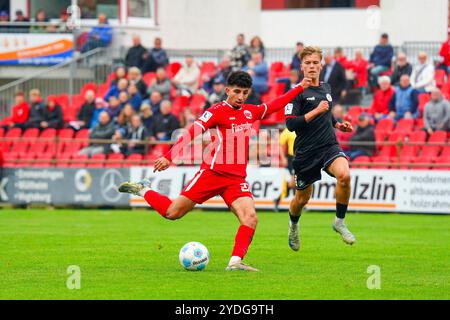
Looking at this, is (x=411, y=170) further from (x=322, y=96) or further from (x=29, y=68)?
(x=29, y=68)

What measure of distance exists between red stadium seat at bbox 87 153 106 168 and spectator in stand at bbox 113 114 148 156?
0.54m

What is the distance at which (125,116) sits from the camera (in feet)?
91.9

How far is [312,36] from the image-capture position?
33.6 m

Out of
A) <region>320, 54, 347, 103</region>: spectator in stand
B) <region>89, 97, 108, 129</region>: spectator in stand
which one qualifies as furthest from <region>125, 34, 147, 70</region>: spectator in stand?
<region>320, 54, 347, 103</region>: spectator in stand

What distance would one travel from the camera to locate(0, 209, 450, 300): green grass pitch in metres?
11.0

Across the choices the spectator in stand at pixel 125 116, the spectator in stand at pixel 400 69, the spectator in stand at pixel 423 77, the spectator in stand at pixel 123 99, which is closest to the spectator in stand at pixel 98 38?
the spectator in stand at pixel 123 99

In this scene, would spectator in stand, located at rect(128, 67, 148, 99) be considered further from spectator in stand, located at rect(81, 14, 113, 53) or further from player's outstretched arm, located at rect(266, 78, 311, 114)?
player's outstretched arm, located at rect(266, 78, 311, 114)

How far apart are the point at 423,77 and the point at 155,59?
27.1 feet

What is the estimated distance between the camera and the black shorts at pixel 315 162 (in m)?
14.1

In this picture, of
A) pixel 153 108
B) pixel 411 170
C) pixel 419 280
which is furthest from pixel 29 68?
pixel 419 280

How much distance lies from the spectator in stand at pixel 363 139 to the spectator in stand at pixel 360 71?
11.6 feet

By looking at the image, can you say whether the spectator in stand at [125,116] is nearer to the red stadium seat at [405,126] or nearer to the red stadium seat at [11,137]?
the red stadium seat at [11,137]

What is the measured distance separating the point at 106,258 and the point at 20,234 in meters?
4.55

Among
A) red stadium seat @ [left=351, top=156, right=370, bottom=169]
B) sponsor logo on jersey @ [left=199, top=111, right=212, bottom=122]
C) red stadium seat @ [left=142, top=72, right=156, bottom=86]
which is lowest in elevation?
red stadium seat @ [left=351, top=156, right=370, bottom=169]
